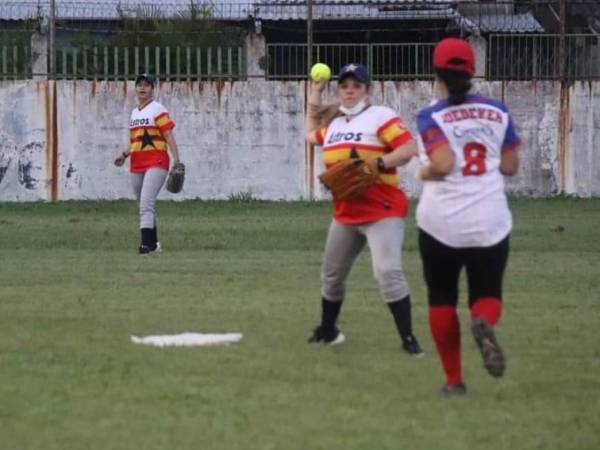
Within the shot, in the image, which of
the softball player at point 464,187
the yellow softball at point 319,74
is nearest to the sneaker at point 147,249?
the yellow softball at point 319,74

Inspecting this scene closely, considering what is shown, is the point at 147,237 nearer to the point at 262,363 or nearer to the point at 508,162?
the point at 262,363

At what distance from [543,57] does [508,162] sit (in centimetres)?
1758

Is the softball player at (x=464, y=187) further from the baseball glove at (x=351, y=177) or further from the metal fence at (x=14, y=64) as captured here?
the metal fence at (x=14, y=64)

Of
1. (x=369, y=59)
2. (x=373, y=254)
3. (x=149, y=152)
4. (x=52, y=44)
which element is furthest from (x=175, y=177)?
(x=369, y=59)

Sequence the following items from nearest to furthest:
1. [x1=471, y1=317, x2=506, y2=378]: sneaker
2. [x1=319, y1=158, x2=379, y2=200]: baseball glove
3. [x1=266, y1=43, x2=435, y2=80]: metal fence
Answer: [x1=471, y1=317, x2=506, y2=378]: sneaker < [x1=319, y1=158, x2=379, y2=200]: baseball glove < [x1=266, y1=43, x2=435, y2=80]: metal fence

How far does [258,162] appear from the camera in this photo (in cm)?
2519

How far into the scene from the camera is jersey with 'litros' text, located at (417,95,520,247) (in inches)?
307

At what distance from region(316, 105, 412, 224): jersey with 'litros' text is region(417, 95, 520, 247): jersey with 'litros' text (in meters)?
1.70

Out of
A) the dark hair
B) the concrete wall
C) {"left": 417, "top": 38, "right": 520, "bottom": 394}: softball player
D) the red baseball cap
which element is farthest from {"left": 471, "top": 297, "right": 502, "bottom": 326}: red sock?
the concrete wall

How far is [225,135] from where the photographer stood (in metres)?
25.1

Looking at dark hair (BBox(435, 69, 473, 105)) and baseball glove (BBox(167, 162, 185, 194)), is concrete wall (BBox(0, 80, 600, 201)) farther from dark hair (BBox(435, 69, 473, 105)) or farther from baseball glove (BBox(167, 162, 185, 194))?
dark hair (BBox(435, 69, 473, 105))

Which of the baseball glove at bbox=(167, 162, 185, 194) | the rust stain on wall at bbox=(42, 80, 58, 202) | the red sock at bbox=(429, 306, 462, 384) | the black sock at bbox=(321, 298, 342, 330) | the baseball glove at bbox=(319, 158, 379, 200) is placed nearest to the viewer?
the red sock at bbox=(429, 306, 462, 384)

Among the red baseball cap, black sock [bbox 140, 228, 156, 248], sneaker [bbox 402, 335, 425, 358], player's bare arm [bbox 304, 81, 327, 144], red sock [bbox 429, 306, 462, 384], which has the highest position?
the red baseball cap

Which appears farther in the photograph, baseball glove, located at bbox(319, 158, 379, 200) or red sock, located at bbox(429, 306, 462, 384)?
baseball glove, located at bbox(319, 158, 379, 200)
